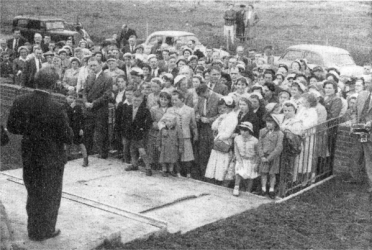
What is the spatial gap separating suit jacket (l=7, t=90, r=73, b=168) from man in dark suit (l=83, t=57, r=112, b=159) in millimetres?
4105

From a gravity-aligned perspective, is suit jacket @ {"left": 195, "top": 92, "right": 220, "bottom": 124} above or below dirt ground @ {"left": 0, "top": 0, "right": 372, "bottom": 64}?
below

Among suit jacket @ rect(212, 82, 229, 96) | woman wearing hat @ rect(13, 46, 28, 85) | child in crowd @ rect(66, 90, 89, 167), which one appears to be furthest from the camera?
woman wearing hat @ rect(13, 46, 28, 85)

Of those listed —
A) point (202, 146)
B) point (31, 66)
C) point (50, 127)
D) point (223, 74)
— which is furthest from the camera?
point (31, 66)

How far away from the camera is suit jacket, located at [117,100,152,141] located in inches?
376

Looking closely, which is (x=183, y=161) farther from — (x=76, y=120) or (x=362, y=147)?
(x=362, y=147)

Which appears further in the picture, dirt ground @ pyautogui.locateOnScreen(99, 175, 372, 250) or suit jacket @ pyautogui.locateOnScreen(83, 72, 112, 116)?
suit jacket @ pyautogui.locateOnScreen(83, 72, 112, 116)

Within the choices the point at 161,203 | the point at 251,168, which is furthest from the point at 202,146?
the point at 161,203

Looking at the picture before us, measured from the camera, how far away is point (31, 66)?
13648mm

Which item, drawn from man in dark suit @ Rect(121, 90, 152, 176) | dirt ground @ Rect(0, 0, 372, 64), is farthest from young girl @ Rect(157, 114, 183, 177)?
dirt ground @ Rect(0, 0, 372, 64)

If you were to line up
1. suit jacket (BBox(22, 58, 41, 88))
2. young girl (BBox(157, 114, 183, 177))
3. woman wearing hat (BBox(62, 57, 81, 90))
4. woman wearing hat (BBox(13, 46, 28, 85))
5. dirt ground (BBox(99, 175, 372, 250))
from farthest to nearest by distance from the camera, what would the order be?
woman wearing hat (BBox(13, 46, 28, 85)), suit jacket (BBox(22, 58, 41, 88)), woman wearing hat (BBox(62, 57, 81, 90)), young girl (BBox(157, 114, 183, 177)), dirt ground (BBox(99, 175, 372, 250))

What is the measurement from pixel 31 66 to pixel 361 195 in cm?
802

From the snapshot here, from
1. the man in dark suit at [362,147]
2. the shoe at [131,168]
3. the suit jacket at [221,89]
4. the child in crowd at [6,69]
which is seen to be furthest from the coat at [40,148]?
the child in crowd at [6,69]

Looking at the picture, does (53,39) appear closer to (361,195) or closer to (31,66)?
(31,66)

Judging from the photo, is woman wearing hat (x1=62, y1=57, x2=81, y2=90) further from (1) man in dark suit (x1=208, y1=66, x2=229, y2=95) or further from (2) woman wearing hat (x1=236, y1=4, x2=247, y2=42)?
(2) woman wearing hat (x1=236, y1=4, x2=247, y2=42)
